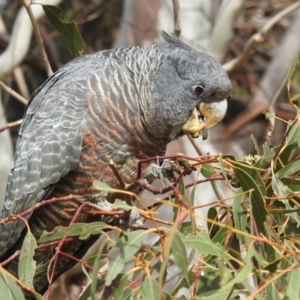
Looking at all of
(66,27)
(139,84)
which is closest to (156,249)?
(139,84)

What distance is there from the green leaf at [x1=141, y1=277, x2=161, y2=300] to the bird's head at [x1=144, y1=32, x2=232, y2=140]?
2.66 feet

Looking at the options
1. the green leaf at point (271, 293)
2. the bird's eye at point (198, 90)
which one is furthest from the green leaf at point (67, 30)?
the green leaf at point (271, 293)

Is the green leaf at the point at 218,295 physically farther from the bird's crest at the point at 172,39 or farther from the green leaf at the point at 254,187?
the bird's crest at the point at 172,39

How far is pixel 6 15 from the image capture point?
182 inches

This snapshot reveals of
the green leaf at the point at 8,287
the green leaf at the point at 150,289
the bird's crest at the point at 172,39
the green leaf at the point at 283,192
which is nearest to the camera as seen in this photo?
the green leaf at the point at 150,289

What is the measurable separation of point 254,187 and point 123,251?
0.31 meters

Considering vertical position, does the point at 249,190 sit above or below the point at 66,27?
below

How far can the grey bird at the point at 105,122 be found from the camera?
1.85m

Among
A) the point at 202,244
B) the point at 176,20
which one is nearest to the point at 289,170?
the point at 202,244

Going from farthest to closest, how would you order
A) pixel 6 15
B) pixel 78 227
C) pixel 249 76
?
pixel 6 15 < pixel 249 76 < pixel 78 227

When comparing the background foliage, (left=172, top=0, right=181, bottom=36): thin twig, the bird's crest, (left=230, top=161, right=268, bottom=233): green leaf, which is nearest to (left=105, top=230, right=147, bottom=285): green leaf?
the background foliage

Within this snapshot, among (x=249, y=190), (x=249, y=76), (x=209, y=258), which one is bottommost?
(x=249, y=76)

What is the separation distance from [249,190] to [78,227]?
1.17 ft

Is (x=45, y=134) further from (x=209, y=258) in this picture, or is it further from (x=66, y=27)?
(x=209, y=258)
